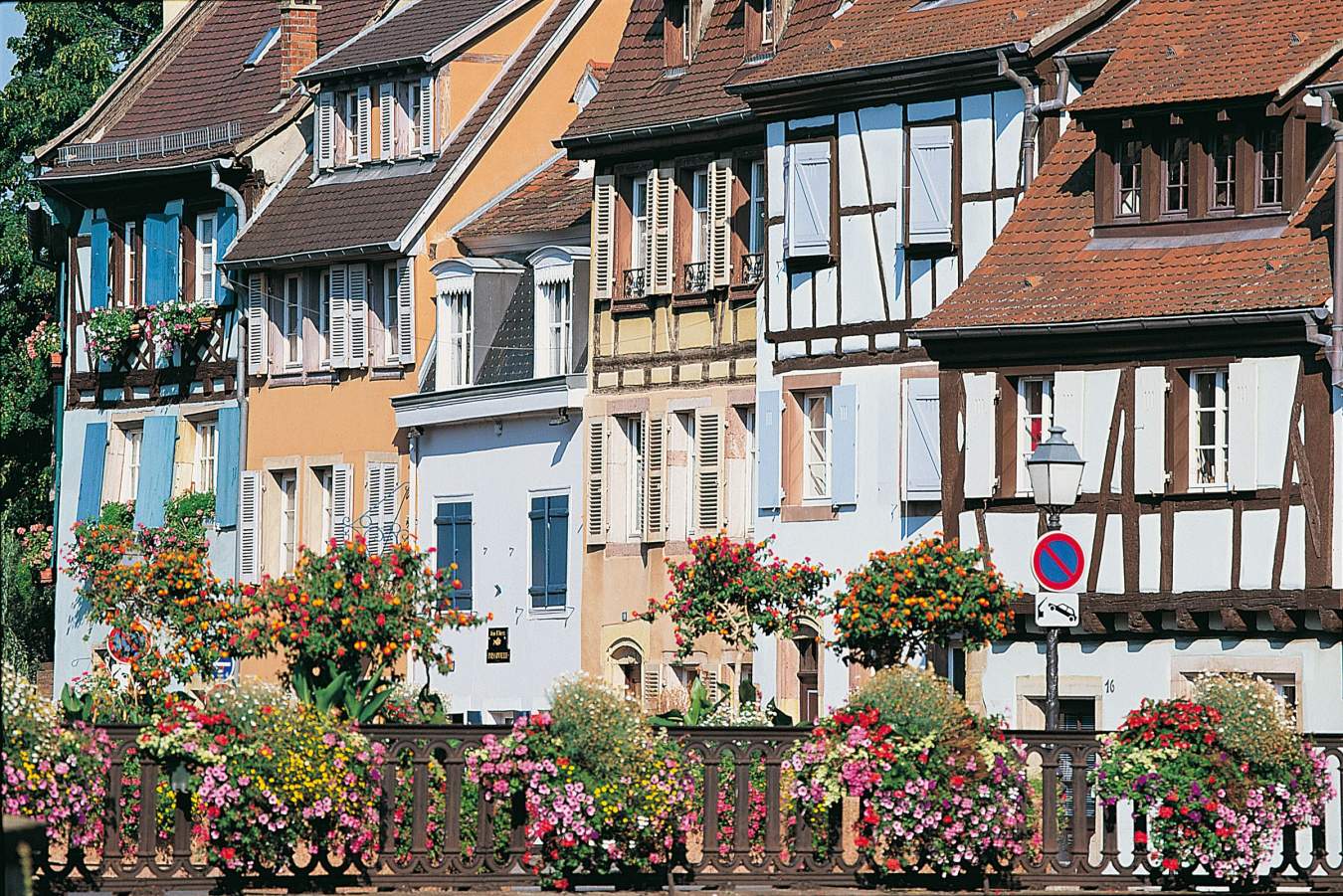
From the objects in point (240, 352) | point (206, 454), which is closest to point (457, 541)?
point (240, 352)

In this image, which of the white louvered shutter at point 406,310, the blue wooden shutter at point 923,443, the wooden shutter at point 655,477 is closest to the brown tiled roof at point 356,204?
the white louvered shutter at point 406,310

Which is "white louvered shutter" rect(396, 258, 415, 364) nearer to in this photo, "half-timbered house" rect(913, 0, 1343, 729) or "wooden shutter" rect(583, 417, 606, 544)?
"wooden shutter" rect(583, 417, 606, 544)

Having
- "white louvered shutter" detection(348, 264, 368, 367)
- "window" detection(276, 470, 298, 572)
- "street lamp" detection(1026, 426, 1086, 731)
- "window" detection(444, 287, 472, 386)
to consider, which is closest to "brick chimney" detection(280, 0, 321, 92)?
"white louvered shutter" detection(348, 264, 368, 367)

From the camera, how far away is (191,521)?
5088 centimetres

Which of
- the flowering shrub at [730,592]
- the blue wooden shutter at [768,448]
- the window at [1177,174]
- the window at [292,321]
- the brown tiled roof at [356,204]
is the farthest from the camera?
the window at [292,321]

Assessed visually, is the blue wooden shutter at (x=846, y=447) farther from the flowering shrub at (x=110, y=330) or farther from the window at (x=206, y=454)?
the flowering shrub at (x=110, y=330)

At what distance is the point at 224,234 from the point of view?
51.2m

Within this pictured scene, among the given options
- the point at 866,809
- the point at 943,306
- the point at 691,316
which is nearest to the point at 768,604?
the point at 943,306

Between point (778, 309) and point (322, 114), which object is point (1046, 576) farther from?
point (322, 114)

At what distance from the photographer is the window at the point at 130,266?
53.0 meters

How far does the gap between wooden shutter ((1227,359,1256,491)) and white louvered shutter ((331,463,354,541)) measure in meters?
17.8

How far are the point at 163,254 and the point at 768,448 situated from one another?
1555cm

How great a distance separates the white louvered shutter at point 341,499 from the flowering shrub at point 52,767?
24.2 meters

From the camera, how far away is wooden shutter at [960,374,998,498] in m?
35.8
